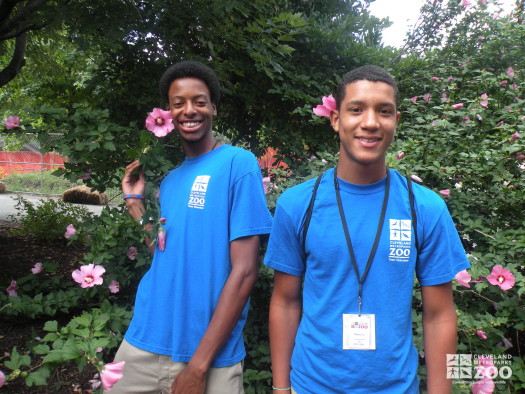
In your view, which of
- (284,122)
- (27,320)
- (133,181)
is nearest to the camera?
(133,181)

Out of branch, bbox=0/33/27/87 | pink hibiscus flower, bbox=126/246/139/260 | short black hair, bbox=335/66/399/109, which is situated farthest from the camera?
branch, bbox=0/33/27/87

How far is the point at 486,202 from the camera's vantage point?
2.71m

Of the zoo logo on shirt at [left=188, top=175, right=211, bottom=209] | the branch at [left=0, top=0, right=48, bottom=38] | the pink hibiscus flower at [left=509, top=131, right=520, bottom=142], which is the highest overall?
the branch at [left=0, top=0, right=48, bottom=38]

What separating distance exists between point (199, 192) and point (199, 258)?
0.24 m

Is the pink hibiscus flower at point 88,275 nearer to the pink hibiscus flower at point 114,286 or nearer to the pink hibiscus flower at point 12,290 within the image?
the pink hibiscus flower at point 114,286

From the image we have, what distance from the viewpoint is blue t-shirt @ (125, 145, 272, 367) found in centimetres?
151

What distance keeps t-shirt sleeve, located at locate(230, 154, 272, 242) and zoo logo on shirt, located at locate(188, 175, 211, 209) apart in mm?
102

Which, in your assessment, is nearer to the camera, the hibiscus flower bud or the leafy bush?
the hibiscus flower bud

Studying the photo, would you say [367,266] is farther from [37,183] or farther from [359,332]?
[37,183]

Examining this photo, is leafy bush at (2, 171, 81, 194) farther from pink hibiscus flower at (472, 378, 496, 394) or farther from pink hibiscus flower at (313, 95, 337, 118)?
pink hibiscus flower at (472, 378, 496, 394)

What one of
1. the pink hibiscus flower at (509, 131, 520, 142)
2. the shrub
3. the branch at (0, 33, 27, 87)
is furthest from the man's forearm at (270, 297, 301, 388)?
the shrub

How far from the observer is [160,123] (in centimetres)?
200

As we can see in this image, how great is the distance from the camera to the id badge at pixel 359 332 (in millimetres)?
1206

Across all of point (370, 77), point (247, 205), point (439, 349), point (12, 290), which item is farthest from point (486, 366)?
point (12, 290)
